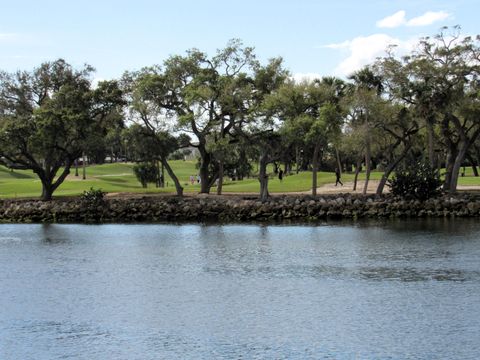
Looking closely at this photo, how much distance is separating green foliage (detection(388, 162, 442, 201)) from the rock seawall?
0.93 meters

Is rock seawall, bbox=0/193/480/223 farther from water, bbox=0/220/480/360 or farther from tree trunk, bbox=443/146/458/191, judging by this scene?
water, bbox=0/220/480/360

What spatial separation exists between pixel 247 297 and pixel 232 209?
35.6m

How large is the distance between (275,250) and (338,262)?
20.2 ft

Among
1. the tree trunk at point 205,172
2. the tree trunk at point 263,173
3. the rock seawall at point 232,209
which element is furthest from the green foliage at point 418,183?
the tree trunk at point 205,172

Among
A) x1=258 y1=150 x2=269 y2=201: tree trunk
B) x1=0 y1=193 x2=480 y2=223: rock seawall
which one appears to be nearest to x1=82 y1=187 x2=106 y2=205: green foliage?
x1=0 y1=193 x2=480 y2=223: rock seawall

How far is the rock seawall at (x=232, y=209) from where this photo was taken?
6247 cm

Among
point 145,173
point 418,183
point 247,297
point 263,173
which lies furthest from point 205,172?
point 247,297

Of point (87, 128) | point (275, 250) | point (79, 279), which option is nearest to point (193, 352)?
point (79, 279)

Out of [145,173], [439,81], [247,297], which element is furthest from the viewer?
[145,173]

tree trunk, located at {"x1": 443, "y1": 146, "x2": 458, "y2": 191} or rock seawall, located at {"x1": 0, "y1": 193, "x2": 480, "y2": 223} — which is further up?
tree trunk, located at {"x1": 443, "y1": 146, "x2": 458, "y2": 191}

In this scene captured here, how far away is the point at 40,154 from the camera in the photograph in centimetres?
6944

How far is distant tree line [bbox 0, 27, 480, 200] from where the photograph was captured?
204ft

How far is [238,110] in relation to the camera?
66.1 m

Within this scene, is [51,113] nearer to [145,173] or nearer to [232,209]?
[232,209]
